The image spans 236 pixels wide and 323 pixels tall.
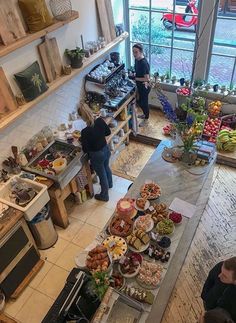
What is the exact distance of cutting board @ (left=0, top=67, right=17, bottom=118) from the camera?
10.8ft

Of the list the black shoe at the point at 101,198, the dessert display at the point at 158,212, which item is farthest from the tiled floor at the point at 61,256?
the dessert display at the point at 158,212

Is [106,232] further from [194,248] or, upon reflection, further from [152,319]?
[194,248]

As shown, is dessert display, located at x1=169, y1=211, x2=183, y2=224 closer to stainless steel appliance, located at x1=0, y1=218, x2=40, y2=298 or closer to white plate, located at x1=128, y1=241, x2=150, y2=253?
white plate, located at x1=128, y1=241, x2=150, y2=253

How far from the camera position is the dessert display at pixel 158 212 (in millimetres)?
2957

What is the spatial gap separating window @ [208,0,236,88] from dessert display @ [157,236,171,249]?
347cm

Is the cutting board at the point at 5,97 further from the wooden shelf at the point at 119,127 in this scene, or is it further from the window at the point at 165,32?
the window at the point at 165,32

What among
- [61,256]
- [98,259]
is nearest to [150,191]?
[98,259]

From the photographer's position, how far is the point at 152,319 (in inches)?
107

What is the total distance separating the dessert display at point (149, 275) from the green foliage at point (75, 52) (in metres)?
2.96

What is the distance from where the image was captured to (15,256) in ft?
10.9

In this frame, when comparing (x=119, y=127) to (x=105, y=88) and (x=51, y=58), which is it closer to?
(x=105, y=88)

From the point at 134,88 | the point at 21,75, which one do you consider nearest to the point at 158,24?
the point at 134,88

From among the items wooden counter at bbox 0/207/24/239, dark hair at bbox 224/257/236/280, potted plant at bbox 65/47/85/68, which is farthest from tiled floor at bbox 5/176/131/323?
dark hair at bbox 224/257/236/280

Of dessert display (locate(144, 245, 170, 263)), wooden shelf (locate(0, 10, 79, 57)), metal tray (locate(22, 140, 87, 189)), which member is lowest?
metal tray (locate(22, 140, 87, 189))
